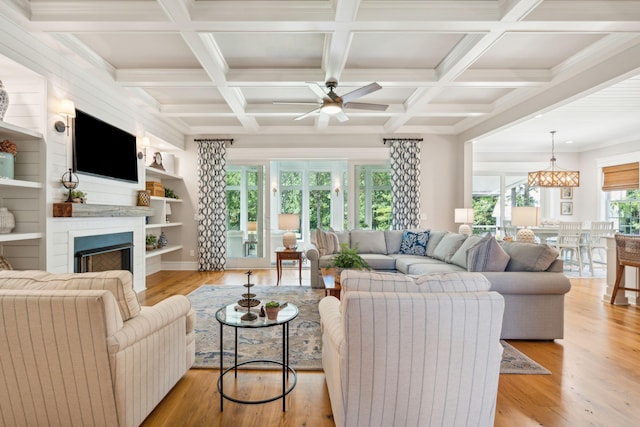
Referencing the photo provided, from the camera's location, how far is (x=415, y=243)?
A: 17.5ft

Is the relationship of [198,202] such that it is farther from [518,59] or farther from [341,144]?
[518,59]

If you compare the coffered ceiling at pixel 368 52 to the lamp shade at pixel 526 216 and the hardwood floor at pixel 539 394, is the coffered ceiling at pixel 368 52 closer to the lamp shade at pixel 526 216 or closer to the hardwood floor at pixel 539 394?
the lamp shade at pixel 526 216

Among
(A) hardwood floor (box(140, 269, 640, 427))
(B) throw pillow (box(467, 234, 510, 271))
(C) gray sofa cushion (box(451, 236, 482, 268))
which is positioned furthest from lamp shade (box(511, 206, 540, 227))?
(B) throw pillow (box(467, 234, 510, 271))

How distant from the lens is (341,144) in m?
6.67

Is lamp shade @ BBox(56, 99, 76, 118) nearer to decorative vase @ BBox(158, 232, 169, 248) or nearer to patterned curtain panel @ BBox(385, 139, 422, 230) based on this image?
decorative vase @ BBox(158, 232, 169, 248)

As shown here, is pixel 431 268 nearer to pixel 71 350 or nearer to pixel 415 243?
pixel 415 243

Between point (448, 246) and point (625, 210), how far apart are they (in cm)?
568

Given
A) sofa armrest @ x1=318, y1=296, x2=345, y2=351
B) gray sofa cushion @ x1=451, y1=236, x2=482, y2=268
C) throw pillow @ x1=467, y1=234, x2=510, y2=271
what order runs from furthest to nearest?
1. gray sofa cushion @ x1=451, y1=236, x2=482, y2=268
2. throw pillow @ x1=467, y1=234, x2=510, y2=271
3. sofa armrest @ x1=318, y1=296, x2=345, y2=351

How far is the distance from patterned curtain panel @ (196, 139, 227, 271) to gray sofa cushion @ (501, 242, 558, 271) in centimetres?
516

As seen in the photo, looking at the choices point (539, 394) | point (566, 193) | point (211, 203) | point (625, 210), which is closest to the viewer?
point (539, 394)

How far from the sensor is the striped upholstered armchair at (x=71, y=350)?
4.82 feet

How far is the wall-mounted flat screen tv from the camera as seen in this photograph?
3608 mm

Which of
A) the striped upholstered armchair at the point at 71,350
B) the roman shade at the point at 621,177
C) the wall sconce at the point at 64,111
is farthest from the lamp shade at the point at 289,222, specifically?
the roman shade at the point at 621,177

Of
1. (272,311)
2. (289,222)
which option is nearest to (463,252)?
(289,222)
